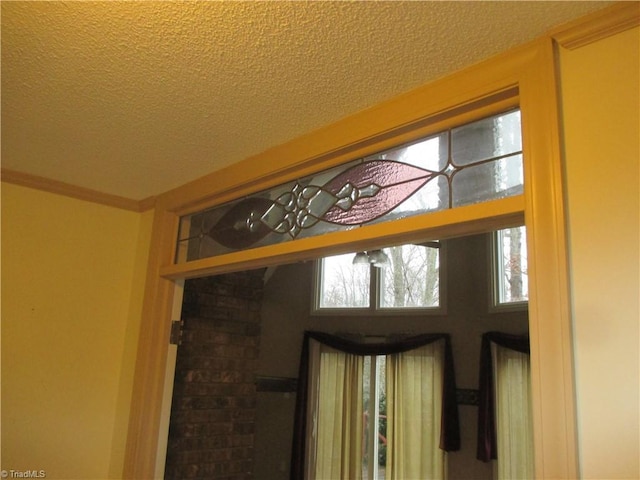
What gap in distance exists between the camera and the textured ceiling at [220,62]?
111cm

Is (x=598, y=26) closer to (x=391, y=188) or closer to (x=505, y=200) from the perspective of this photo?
(x=505, y=200)

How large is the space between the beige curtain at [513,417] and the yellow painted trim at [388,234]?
327 centimetres

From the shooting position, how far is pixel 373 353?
527 cm

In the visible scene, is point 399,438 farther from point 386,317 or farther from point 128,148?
point 128,148

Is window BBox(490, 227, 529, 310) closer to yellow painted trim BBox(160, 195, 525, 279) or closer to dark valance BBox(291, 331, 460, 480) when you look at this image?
dark valance BBox(291, 331, 460, 480)

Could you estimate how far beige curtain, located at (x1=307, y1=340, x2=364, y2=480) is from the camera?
534 centimetres

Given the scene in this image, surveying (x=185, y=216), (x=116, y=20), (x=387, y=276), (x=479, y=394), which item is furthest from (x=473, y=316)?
(x=116, y=20)

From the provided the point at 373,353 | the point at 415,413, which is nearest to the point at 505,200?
the point at 415,413

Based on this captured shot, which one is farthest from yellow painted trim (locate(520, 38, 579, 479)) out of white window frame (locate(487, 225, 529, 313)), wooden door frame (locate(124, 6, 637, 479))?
white window frame (locate(487, 225, 529, 313))

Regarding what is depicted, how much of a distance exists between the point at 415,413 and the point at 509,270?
1635 millimetres

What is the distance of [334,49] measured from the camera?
1.23 meters

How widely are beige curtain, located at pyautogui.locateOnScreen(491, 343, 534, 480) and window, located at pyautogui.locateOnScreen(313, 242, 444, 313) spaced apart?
0.86 metres

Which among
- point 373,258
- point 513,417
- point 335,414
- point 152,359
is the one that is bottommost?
point 335,414

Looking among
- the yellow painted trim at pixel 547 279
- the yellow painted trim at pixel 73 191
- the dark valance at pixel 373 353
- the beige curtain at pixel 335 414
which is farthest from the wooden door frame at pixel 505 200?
the beige curtain at pixel 335 414
